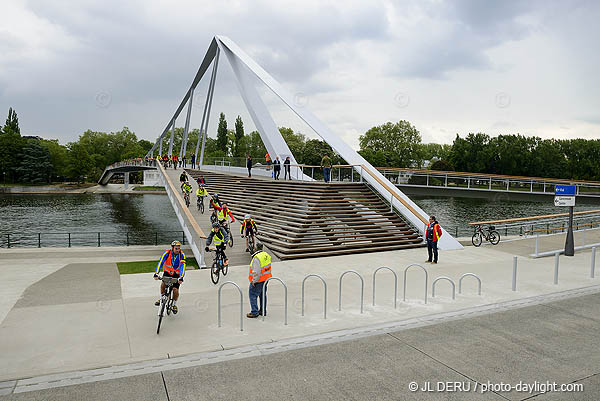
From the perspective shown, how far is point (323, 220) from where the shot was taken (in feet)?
59.3

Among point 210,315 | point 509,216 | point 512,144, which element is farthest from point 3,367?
point 512,144

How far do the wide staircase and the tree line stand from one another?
106 feet

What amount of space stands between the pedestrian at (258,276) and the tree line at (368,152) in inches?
1785

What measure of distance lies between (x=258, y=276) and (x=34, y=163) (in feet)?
313

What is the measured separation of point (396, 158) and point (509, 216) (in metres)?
48.1

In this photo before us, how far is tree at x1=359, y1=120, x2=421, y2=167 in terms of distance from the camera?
318ft

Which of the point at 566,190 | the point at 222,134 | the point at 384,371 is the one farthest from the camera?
the point at 222,134

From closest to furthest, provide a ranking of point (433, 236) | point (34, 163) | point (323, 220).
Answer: point (433, 236)
point (323, 220)
point (34, 163)

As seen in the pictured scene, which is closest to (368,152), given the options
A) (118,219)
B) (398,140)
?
(398,140)

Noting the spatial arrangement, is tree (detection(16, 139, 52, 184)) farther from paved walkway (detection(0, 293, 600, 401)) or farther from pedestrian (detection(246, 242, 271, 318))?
paved walkway (detection(0, 293, 600, 401))

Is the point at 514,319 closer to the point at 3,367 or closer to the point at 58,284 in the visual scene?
the point at 3,367

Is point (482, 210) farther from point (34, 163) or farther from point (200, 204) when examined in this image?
point (34, 163)

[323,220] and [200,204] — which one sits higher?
[200,204]

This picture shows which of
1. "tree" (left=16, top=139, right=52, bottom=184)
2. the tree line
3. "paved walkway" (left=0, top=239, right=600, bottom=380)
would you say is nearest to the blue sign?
"paved walkway" (left=0, top=239, right=600, bottom=380)
